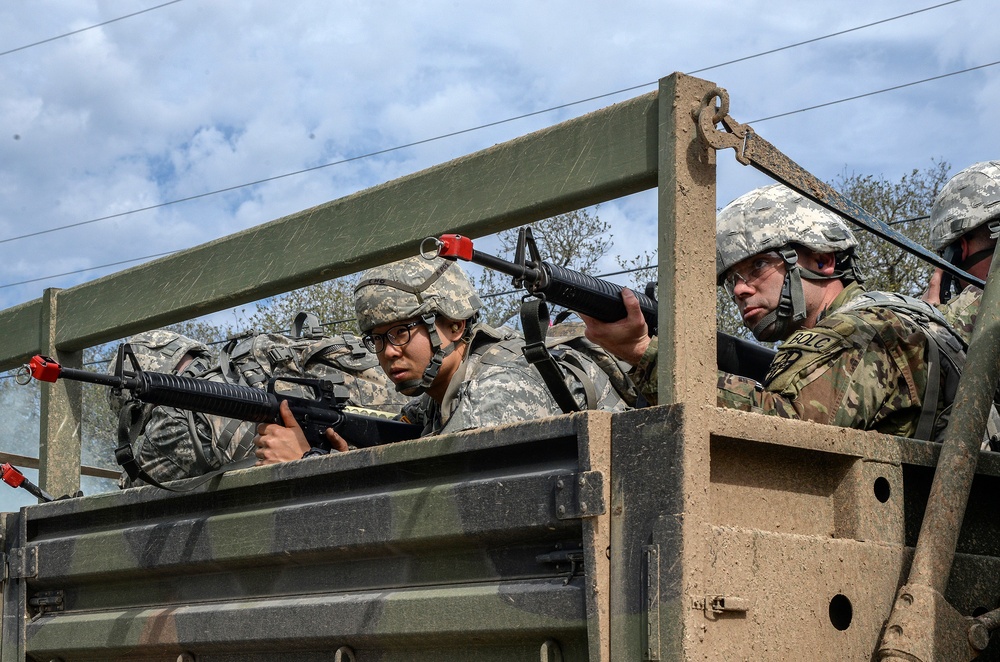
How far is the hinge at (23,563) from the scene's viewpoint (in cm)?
391

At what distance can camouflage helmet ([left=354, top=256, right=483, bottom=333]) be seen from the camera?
4.79 meters

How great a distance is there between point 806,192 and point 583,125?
0.48m

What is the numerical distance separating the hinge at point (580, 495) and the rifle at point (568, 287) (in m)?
0.47

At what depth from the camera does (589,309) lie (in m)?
3.12

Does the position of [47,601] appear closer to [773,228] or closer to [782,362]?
[782,362]

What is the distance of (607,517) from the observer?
2.40 meters

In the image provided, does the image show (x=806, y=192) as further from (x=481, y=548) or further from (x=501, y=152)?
(x=481, y=548)

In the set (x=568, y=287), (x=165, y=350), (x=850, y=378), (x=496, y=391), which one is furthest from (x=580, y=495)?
(x=165, y=350)

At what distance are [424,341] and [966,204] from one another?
197 cm

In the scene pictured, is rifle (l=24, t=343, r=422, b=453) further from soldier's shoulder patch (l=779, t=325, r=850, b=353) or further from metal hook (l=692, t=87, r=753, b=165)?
metal hook (l=692, t=87, r=753, b=165)

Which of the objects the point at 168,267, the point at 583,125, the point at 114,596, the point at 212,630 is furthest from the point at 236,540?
the point at 583,125

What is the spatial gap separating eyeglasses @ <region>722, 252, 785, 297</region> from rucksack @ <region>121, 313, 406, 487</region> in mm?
2385

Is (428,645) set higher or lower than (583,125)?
lower

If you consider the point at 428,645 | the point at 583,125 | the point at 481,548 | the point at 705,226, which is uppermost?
the point at 583,125
